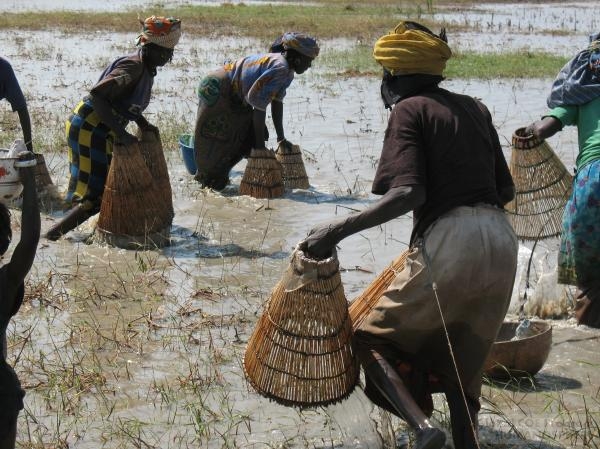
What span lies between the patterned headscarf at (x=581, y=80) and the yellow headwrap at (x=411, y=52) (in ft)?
5.00

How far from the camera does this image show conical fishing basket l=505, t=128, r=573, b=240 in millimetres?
4797

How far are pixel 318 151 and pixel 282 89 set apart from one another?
7.64 feet

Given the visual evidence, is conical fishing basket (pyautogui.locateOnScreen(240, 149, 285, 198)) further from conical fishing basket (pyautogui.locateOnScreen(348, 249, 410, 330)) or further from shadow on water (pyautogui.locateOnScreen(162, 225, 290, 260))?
conical fishing basket (pyautogui.locateOnScreen(348, 249, 410, 330))

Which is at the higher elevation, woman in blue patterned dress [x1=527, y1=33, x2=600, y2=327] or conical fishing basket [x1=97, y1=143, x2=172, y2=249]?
woman in blue patterned dress [x1=527, y1=33, x2=600, y2=327]

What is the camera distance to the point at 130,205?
6.06 metres

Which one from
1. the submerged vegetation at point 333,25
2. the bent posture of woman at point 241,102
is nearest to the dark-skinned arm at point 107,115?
the bent posture of woman at point 241,102

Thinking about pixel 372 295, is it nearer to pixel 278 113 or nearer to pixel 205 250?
pixel 205 250

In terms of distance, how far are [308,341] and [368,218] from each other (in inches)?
18.7

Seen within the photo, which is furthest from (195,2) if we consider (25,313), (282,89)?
(25,313)

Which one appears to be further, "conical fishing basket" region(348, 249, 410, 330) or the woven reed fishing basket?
the woven reed fishing basket

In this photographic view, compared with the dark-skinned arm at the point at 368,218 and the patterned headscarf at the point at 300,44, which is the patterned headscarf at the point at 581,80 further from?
the patterned headscarf at the point at 300,44

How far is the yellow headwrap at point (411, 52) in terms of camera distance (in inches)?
125

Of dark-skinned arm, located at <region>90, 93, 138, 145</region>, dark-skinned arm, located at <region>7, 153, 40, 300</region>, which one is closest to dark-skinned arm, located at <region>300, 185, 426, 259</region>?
dark-skinned arm, located at <region>7, 153, 40, 300</region>

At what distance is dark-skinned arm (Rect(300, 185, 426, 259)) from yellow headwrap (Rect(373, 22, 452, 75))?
45 cm
